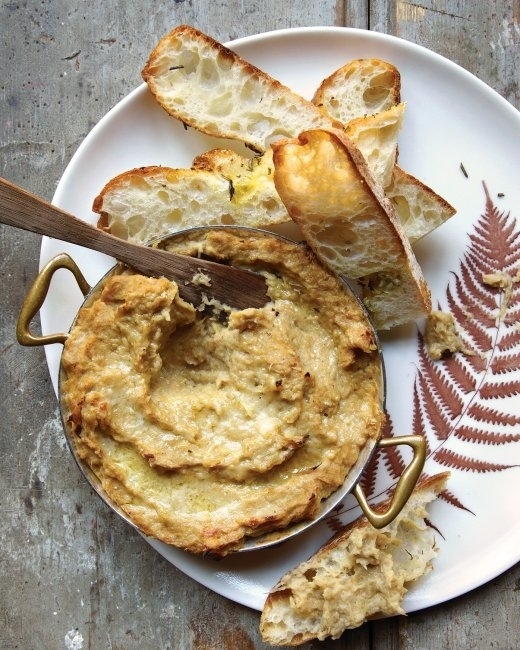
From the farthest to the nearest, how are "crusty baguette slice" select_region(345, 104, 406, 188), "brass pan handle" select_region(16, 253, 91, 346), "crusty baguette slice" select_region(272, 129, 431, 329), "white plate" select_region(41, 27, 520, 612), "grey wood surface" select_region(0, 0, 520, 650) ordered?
"grey wood surface" select_region(0, 0, 520, 650) < "white plate" select_region(41, 27, 520, 612) < "crusty baguette slice" select_region(345, 104, 406, 188) < "brass pan handle" select_region(16, 253, 91, 346) < "crusty baguette slice" select_region(272, 129, 431, 329)

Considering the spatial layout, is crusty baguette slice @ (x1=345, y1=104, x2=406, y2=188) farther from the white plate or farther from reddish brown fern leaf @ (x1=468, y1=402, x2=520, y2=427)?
reddish brown fern leaf @ (x1=468, y1=402, x2=520, y2=427)

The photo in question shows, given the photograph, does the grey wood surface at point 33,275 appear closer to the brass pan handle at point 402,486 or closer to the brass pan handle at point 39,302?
the brass pan handle at point 39,302

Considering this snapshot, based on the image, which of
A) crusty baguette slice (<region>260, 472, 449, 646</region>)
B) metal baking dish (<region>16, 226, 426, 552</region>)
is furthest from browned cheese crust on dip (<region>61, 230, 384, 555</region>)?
crusty baguette slice (<region>260, 472, 449, 646</region>)

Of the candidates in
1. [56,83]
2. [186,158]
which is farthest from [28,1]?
[186,158]

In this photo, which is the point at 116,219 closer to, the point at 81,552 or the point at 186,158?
the point at 186,158

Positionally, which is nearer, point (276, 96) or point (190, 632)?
point (276, 96)
